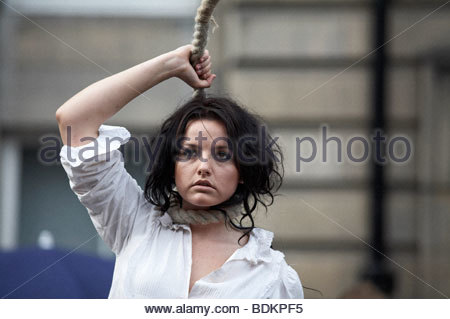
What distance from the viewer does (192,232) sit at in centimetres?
74

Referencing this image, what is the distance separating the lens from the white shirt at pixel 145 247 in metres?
0.69

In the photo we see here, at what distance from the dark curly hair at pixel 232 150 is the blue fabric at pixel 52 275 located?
0.50 meters

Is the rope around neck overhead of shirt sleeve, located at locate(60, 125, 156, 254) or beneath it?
beneath

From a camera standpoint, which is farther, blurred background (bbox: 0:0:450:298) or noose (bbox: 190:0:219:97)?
blurred background (bbox: 0:0:450:298)

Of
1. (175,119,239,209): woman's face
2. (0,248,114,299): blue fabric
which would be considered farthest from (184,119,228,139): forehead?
(0,248,114,299): blue fabric

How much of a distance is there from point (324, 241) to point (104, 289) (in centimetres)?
61

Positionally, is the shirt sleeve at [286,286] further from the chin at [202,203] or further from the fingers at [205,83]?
the fingers at [205,83]

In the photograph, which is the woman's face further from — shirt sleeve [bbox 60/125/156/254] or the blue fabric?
the blue fabric

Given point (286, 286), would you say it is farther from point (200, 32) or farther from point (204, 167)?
point (200, 32)

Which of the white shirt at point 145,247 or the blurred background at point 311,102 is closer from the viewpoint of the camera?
the white shirt at point 145,247

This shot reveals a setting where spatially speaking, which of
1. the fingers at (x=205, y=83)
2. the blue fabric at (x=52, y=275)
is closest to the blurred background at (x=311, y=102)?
the blue fabric at (x=52, y=275)

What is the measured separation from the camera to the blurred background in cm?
163

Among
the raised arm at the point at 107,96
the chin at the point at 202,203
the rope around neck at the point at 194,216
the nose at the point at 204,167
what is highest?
the raised arm at the point at 107,96
